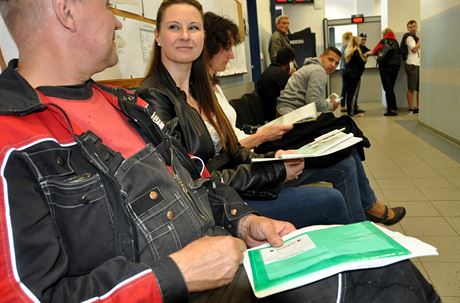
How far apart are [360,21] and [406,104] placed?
112 inches

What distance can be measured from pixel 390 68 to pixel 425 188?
15.0 ft

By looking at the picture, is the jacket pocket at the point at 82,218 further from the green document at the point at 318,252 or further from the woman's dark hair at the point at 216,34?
the woman's dark hair at the point at 216,34

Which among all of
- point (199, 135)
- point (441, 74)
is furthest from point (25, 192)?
point (441, 74)

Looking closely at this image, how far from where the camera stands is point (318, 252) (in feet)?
2.58

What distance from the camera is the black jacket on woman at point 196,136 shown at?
1352mm

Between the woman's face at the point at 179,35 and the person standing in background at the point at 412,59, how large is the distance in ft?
21.0

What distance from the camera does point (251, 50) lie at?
20.0ft

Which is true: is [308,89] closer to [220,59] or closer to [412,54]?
[220,59]

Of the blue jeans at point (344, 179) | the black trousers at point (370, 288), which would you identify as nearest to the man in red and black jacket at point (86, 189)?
the black trousers at point (370, 288)

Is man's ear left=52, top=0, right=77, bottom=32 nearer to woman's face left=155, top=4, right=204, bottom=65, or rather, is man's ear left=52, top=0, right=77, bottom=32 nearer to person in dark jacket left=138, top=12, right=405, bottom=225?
person in dark jacket left=138, top=12, right=405, bottom=225

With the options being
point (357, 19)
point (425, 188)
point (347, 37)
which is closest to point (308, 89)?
point (425, 188)

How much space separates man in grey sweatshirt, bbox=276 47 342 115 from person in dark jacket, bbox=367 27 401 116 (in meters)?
3.68

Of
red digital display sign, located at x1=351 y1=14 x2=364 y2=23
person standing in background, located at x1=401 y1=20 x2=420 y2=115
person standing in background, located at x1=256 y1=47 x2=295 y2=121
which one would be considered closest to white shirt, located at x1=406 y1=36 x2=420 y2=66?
person standing in background, located at x1=401 y1=20 x2=420 y2=115

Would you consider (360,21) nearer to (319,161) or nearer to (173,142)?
(319,161)
